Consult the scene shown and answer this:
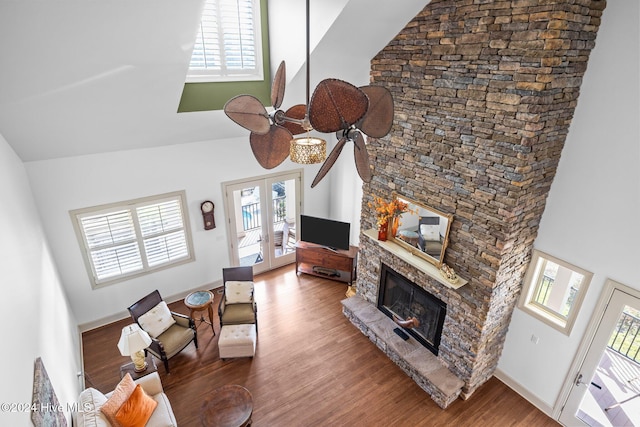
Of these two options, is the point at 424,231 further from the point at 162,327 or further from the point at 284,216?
the point at 162,327

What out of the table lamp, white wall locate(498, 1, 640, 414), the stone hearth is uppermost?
white wall locate(498, 1, 640, 414)

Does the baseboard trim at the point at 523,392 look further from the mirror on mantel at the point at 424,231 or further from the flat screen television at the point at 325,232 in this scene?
the flat screen television at the point at 325,232

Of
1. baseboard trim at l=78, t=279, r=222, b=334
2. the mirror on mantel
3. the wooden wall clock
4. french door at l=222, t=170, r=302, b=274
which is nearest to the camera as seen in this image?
the mirror on mantel

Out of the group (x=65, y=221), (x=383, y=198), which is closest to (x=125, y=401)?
(x=65, y=221)

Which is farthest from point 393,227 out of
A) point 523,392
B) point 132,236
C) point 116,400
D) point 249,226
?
point 132,236

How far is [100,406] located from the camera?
3.68m

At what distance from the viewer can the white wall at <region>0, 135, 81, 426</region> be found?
2.43m

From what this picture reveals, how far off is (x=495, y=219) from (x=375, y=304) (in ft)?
8.96

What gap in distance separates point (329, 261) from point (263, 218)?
61.2 inches

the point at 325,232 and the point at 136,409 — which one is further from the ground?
the point at 325,232

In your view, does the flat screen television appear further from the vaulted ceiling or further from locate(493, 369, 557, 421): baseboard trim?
locate(493, 369, 557, 421): baseboard trim

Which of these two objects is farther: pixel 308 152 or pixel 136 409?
pixel 136 409

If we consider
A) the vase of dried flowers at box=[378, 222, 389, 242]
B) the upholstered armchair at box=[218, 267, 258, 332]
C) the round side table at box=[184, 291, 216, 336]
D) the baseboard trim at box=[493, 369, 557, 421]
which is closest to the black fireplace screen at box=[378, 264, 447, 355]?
the vase of dried flowers at box=[378, 222, 389, 242]

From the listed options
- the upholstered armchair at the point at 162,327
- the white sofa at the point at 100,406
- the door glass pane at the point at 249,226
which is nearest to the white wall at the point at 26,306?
the white sofa at the point at 100,406
